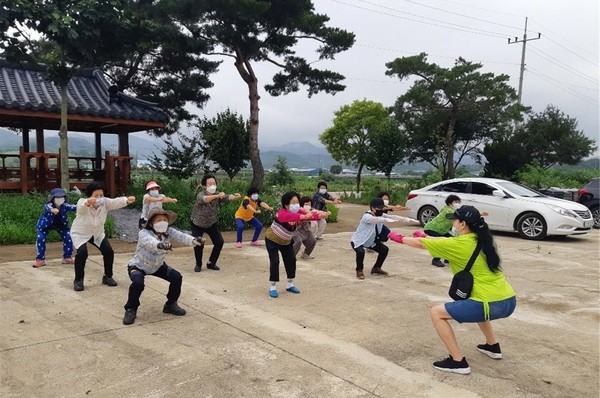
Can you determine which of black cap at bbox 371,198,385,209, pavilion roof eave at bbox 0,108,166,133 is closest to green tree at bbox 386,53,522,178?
pavilion roof eave at bbox 0,108,166,133

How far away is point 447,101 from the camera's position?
28656 millimetres

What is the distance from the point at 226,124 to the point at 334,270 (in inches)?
441

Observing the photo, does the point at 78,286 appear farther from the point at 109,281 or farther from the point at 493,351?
the point at 493,351

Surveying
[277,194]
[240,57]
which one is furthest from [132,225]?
[240,57]

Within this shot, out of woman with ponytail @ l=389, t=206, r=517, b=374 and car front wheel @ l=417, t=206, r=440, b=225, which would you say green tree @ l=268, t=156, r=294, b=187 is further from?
woman with ponytail @ l=389, t=206, r=517, b=374

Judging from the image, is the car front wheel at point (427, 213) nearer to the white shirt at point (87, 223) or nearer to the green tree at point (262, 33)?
the green tree at point (262, 33)

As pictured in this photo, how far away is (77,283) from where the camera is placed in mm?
5996

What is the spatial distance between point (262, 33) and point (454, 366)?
1308 cm

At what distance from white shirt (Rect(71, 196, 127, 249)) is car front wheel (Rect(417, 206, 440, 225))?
8713 mm

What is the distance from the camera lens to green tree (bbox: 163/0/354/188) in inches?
532

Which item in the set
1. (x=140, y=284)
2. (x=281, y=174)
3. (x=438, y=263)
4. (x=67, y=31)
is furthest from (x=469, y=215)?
(x=281, y=174)

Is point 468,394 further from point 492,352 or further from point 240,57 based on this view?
point 240,57

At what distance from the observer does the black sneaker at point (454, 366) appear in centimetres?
385

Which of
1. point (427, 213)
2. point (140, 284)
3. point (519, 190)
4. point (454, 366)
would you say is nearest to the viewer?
point (454, 366)
